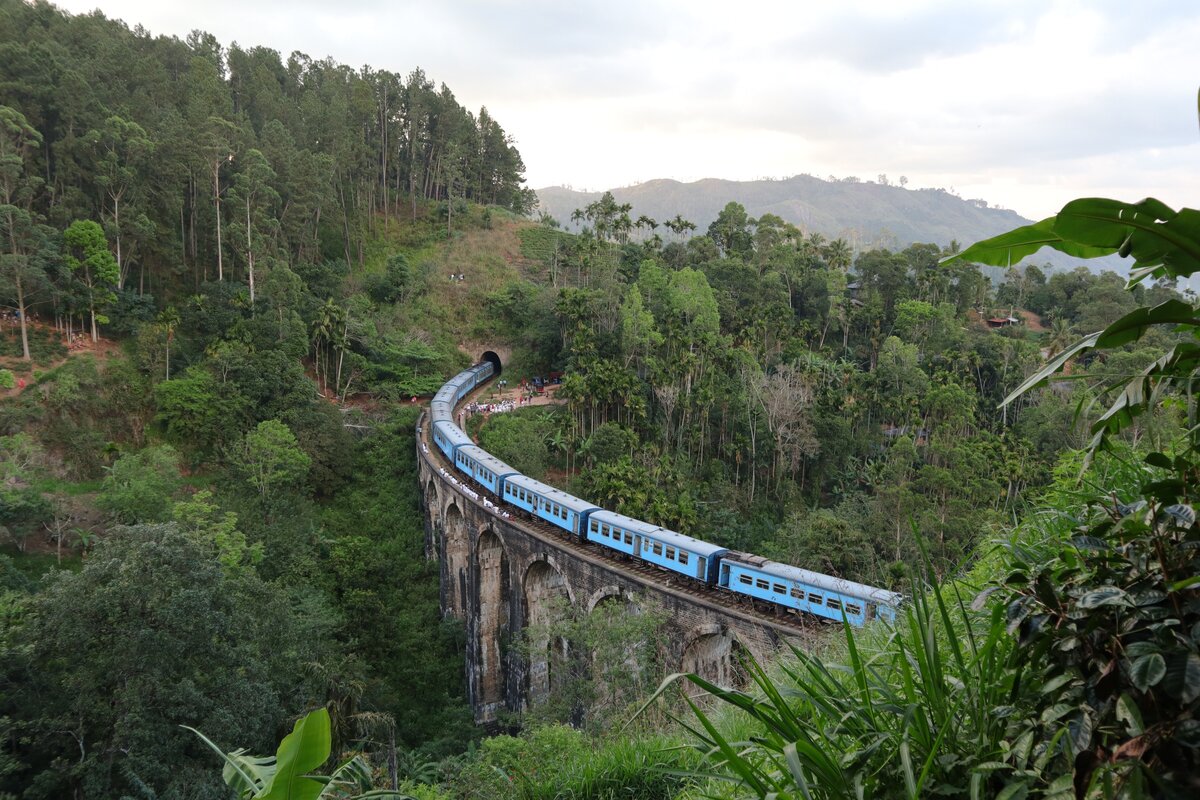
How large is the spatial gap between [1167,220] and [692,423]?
33.0 metres

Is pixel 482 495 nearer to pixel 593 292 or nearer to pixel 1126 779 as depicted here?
pixel 593 292

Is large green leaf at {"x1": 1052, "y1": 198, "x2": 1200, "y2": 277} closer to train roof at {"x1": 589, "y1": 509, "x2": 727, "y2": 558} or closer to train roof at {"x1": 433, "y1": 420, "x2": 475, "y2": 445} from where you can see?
train roof at {"x1": 589, "y1": 509, "x2": 727, "y2": 558}

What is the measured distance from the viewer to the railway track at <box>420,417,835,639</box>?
14.8m

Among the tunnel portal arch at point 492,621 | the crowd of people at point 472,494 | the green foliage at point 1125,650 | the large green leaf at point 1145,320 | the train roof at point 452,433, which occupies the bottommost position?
the tunnel portal arch at point 492,621

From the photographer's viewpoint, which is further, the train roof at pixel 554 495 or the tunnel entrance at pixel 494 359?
Result: the tunnel entrance at pixel 494 359

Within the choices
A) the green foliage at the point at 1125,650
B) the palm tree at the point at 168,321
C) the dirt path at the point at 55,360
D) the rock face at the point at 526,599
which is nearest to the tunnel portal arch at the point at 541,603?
the rock face at the point at 526,599

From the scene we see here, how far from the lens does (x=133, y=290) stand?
108 feet

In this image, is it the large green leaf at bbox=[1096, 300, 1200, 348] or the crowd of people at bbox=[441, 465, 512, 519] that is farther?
the crowd of people at bbox=[441, 465, 512, 519]

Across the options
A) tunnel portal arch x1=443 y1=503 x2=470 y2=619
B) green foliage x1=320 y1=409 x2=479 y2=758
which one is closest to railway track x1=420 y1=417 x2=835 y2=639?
tunnel portal arch x1=443 y1=503 x2=470 y2=619

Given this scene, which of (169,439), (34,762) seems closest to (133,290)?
(169,439)

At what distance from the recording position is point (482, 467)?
25344mm

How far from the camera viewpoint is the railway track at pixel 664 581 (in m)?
14.8

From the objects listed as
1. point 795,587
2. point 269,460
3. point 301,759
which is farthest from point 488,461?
point 301,759

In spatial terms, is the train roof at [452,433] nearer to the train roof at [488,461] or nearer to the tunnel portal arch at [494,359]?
the train roof at [488,461]
